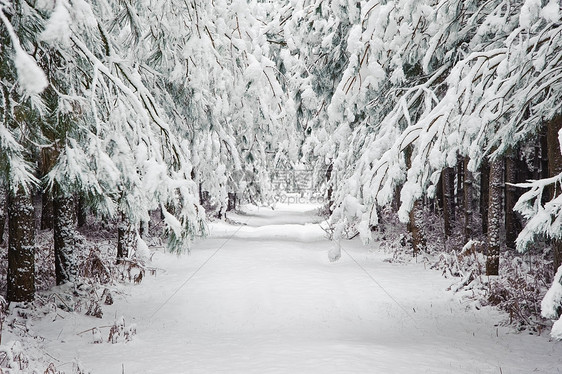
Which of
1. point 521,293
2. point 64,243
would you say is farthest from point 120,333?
point 521,293

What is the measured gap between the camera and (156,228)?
19.6 m

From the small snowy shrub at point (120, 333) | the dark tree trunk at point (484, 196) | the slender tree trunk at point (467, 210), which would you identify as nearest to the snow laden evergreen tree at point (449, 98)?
the small snowy shrub at point (120, 333)

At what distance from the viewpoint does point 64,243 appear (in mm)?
9500

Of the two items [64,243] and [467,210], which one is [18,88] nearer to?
[64,243]

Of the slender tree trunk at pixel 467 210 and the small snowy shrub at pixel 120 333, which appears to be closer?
the small snowy shrub at pixel 120 333

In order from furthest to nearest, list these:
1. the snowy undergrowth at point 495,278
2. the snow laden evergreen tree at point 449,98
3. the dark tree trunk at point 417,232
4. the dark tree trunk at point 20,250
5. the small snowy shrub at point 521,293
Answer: the dark tree trunk at point 417,232 < the snowy undergrowth at point 495,278 < the small snowy shrub at point 521,293 < the dark tree trunk at point 20,250 < the snow laden evergreen tree at point 449,98

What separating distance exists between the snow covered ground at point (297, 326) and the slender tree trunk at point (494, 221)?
3.76 feet

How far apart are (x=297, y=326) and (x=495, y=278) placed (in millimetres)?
4944

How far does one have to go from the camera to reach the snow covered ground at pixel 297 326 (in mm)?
6086

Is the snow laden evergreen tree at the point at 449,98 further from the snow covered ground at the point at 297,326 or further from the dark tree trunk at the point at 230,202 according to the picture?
the dark tree trunk at the point at 230,202

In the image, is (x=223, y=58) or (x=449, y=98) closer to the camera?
(x=449, y=98)

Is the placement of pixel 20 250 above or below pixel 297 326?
→ above

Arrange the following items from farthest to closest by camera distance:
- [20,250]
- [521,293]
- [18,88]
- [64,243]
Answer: [64,243] → [521,293] → [20,250] → [18,88]

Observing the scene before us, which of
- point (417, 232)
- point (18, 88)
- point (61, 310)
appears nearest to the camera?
point (18, 88)
